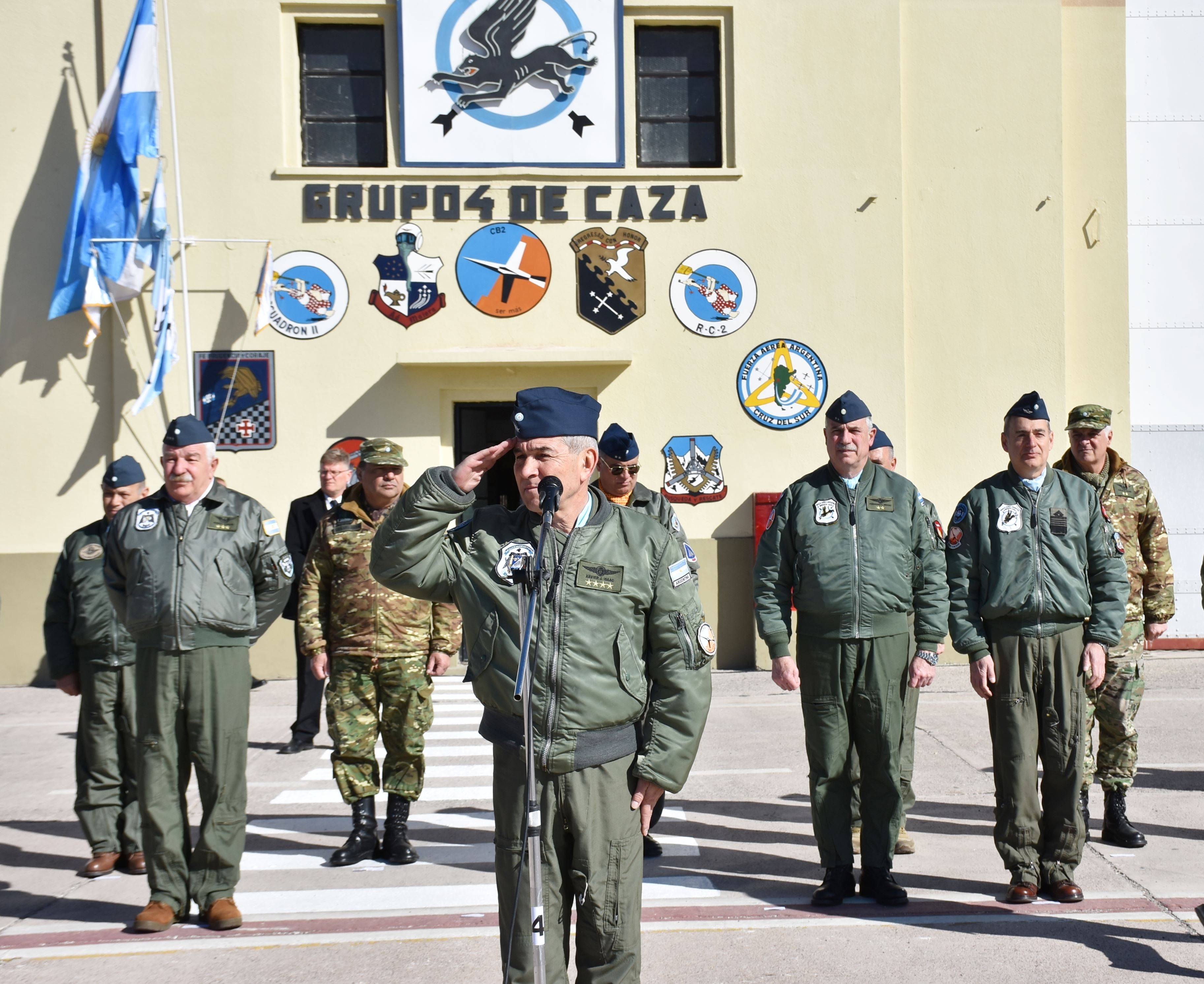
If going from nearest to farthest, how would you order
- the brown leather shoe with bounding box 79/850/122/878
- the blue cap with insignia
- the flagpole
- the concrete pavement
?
1. the concrete pavement
2. the brown leather shoe with bounding box 79/850/122/878
3. the blue cap with insignia
4. the flagpole

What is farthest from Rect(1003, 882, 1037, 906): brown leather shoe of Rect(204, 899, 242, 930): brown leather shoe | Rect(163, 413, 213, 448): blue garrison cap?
Rect(163, 413, 213, 448): blue garrison cap

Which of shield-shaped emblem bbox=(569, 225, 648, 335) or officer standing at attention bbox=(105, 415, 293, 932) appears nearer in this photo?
officer standing at attention bbox=(105, 415, 293, 932)

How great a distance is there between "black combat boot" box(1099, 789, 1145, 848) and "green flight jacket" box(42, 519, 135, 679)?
5234 mm

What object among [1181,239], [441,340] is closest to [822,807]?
[441,340]

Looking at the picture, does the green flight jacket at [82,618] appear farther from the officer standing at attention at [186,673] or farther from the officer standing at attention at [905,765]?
the officer standing at attention at [905,765]

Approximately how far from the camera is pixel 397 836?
631 centimetres

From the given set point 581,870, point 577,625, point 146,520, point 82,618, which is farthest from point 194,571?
point 581,870

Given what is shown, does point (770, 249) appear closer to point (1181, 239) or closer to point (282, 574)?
point (1181, 239)

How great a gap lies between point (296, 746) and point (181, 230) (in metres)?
5.85

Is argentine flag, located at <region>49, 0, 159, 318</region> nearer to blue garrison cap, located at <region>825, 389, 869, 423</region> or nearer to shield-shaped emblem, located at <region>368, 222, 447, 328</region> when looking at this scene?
shield-shaped emblem, located at <region>368, 222, 447, 328</region>

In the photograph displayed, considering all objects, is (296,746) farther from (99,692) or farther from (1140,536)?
(1140,536)

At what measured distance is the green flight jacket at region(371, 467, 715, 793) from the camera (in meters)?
3.57

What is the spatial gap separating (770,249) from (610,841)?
9.88 metres

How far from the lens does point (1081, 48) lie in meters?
13.1
